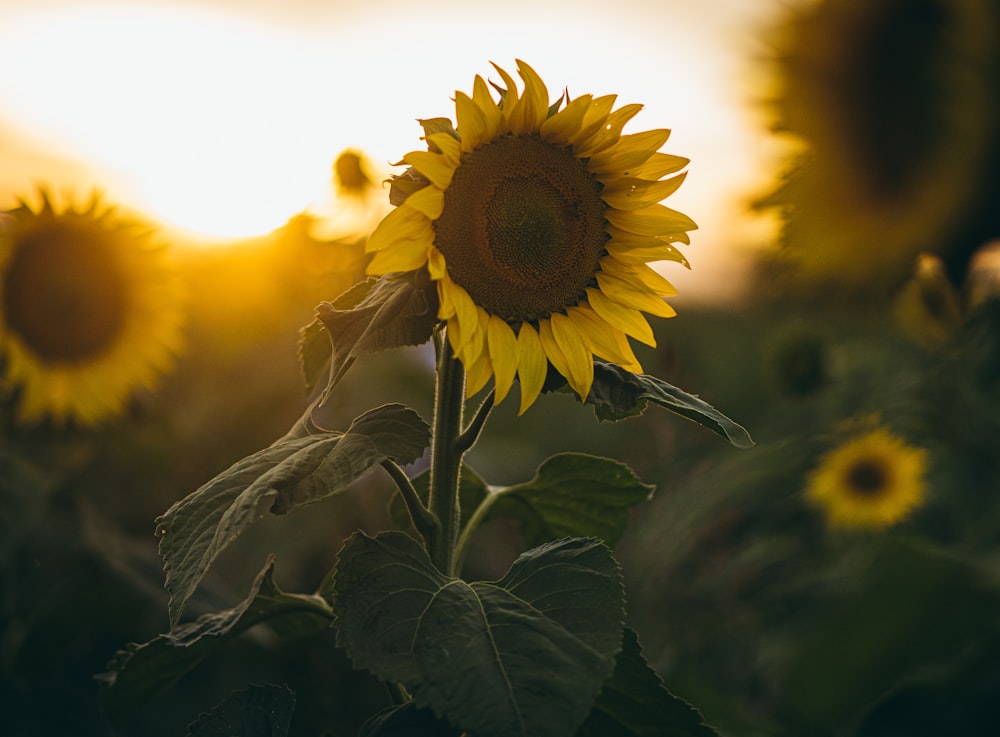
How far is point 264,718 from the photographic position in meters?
0.76

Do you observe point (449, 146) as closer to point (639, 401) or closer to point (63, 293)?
point (639, 401)

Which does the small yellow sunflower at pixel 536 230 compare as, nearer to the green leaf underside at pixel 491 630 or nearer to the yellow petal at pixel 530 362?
the yellow petal at pixel 530 362

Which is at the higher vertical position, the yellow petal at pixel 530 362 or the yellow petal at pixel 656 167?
the yellow petal at pixel 656 167

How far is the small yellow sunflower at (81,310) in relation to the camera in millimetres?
2023

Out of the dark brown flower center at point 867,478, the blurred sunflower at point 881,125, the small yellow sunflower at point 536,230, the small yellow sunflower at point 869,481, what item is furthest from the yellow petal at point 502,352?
the dark brown flower center at point 867,478

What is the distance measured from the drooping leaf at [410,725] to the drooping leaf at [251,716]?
7 cm

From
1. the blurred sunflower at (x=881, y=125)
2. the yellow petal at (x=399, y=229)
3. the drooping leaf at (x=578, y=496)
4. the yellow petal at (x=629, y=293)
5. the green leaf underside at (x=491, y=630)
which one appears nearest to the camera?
the green leaf underside at (x=491, y=630)

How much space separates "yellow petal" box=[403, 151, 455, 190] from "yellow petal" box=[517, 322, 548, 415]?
140 millimetres

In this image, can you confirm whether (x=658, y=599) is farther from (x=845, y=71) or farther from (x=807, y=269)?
(x=845, y=71)

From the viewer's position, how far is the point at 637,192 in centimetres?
83

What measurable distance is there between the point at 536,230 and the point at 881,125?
46.3 inches

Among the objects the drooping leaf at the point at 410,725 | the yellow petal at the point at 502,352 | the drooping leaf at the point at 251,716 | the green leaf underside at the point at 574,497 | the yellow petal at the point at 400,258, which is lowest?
the drooping leaf at the point at 251,716

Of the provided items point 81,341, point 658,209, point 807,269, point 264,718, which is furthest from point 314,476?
point 81,341

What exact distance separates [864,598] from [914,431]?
0.86 meters
